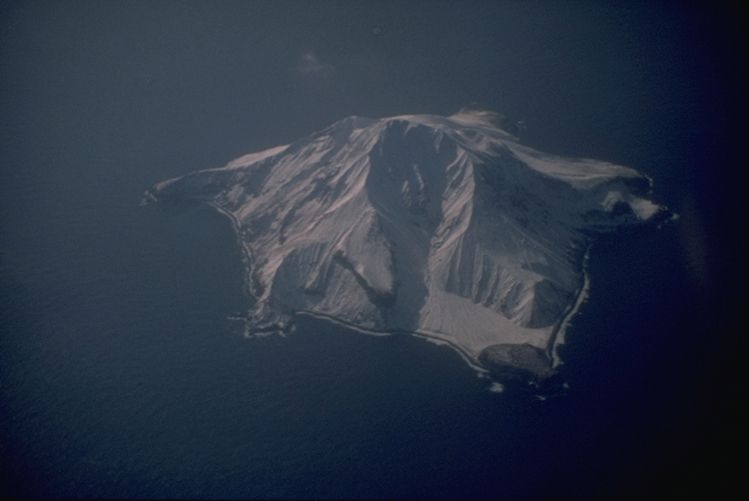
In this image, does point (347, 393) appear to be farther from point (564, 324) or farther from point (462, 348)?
point (564, 324)

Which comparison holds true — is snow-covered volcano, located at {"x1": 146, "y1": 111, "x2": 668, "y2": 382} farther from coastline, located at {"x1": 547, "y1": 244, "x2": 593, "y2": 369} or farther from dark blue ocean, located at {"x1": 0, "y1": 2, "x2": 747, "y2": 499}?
dark blue ocean, located at {"x1": 0, "y1": 2, "x2": 747, "y2": 499}

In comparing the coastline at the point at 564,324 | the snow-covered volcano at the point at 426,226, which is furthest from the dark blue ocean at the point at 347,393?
the snow-covered volcano at the point at 426,226

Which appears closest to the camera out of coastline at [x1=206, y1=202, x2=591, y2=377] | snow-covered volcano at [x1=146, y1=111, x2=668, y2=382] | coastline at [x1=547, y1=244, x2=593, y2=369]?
coastline at [x1=547, y1=244, x2=593, y2=369]

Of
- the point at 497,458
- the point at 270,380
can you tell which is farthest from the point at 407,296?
the point at 497,458

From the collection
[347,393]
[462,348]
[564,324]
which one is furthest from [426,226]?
[347,393]

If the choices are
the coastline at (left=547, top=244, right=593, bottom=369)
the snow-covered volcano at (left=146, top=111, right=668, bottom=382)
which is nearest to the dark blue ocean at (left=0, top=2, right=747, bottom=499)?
the coastline at (left=547, top=244, right=593, bottom=369)

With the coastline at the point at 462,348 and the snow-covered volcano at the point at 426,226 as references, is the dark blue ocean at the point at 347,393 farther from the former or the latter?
the snow-covered volcano at the point at 426,226

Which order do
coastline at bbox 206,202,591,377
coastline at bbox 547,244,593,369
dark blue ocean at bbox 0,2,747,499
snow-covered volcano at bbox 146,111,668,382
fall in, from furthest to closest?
snow-covered volcano at bbox 146,111,668,382
coastline at bbox 206,202,591,377
coastline at bbox 547,244,593,369
dark blue ocean at bbox 0,2,747,499

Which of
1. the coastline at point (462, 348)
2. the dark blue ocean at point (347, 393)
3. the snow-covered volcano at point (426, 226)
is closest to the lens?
the dark blue ocean at point (347, 393)
